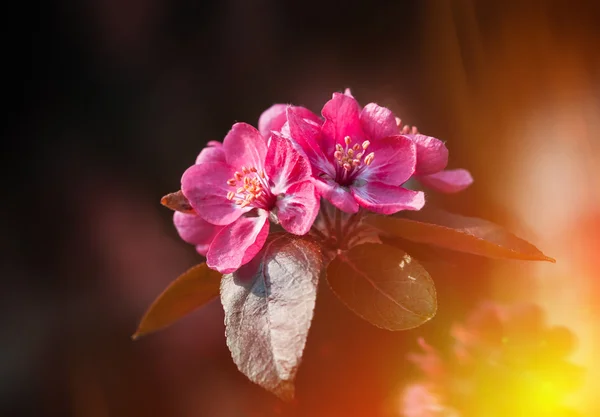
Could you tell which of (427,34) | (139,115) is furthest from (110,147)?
(427,34)

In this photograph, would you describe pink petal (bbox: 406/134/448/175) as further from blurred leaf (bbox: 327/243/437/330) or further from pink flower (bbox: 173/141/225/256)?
pink flower (bbox: 173/141/225/256)

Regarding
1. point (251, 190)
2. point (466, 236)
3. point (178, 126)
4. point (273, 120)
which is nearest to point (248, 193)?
point (251, 190)

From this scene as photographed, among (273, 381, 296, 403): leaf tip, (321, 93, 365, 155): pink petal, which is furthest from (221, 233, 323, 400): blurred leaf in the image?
(321, 93, 365, 155): pink petal

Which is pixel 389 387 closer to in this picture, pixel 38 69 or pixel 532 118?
pixel 532 118

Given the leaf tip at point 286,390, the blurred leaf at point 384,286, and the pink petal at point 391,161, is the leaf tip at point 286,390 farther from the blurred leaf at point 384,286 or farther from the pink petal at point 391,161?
the pink petal at point 391,161

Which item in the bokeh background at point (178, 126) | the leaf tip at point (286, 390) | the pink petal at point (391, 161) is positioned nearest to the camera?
the leaf tip at point (286, 390)

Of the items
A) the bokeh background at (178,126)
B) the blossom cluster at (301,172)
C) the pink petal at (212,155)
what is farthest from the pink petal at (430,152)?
the bokeh background at (178,126)
